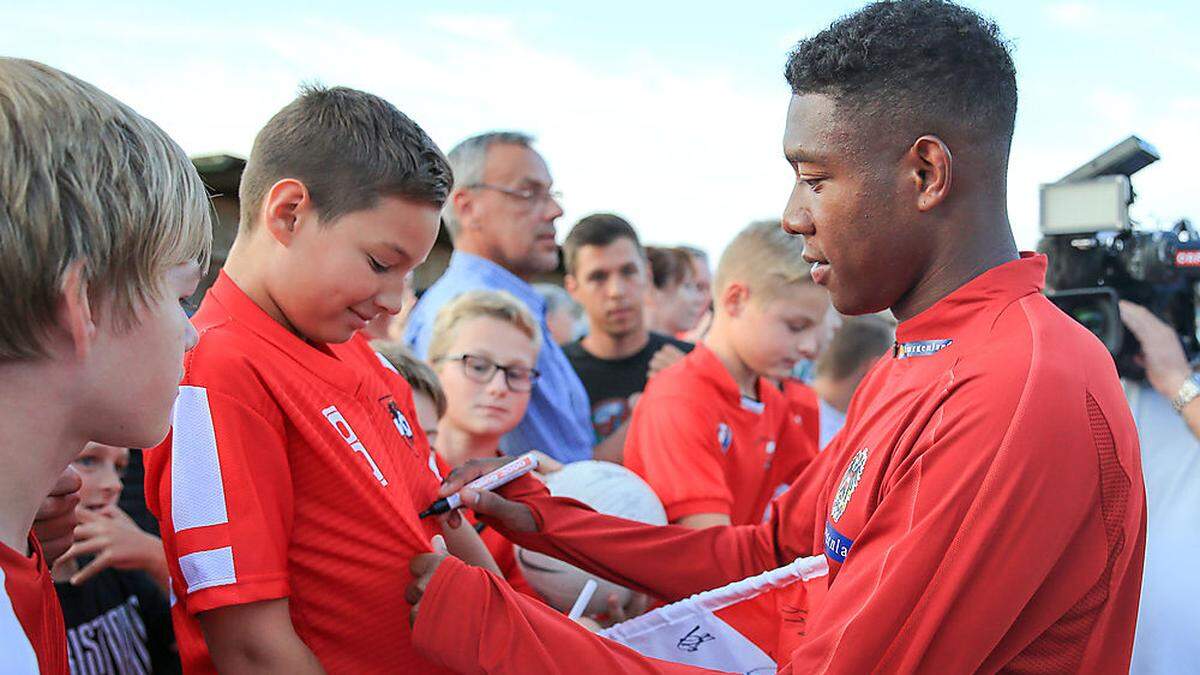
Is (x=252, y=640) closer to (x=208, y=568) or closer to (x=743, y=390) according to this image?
(x=208, y=568)

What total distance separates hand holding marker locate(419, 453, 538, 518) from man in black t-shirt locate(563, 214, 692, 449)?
2416mm

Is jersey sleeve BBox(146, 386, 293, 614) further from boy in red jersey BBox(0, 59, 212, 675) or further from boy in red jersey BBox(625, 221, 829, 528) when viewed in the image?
boy in red jersey BBox(625, 221, 829, 528)

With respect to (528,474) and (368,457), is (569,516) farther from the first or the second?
(368,457)

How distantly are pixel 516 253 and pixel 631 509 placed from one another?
1.97m

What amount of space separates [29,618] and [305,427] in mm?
573

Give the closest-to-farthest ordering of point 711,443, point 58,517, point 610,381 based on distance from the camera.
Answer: point 58,517 → point 711,443 → point 610,381

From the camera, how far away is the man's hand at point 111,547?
236 centimetres

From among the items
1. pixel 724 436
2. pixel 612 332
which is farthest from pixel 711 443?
pixel 612 332

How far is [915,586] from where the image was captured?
1.47m

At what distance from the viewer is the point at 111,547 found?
239cm

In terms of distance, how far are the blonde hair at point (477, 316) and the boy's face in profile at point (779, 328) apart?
0.80 meters

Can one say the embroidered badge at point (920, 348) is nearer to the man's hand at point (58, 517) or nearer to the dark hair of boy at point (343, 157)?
the dark hair of boy at point (343, 157)

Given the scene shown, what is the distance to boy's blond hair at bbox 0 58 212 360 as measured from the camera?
118cm

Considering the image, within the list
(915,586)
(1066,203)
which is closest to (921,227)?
(915,586)
